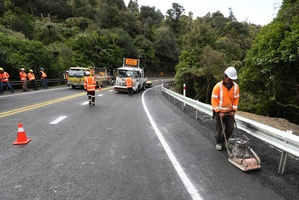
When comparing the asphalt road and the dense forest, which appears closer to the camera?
the asphalt road

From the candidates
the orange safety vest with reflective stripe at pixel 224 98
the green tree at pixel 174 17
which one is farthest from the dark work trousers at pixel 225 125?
the green tree at pixel 174 17

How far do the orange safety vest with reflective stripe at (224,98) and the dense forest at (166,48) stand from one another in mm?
6055

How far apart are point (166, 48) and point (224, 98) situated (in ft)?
239

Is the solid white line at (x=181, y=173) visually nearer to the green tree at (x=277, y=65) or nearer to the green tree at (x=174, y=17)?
the green tree at (x=277, y=65)

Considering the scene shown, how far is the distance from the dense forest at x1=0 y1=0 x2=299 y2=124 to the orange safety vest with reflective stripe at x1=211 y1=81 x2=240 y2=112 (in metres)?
6.05

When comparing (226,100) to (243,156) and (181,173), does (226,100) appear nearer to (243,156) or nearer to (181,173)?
(243,156)

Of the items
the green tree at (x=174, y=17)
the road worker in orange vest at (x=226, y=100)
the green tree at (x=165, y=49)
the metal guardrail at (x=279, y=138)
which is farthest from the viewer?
the green tree at (x=174, y=17)

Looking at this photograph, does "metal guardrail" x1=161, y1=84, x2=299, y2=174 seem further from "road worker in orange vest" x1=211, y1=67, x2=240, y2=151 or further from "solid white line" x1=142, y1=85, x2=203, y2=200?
"solid white line" x1=142, y1=85, x2=203, y2=200

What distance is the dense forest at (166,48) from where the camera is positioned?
11.4m

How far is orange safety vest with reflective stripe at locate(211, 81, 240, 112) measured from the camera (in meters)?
5.07

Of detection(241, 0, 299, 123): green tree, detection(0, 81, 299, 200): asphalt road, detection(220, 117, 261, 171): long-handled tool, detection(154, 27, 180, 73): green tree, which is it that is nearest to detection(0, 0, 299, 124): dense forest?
detection(241, 0, 299, 123): green tree

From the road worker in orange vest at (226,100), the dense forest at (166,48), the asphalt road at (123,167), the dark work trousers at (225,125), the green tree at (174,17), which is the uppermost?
the green tree at (174,17)

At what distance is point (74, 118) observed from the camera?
8742mm

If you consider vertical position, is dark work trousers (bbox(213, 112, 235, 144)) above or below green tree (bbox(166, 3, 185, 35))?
below
